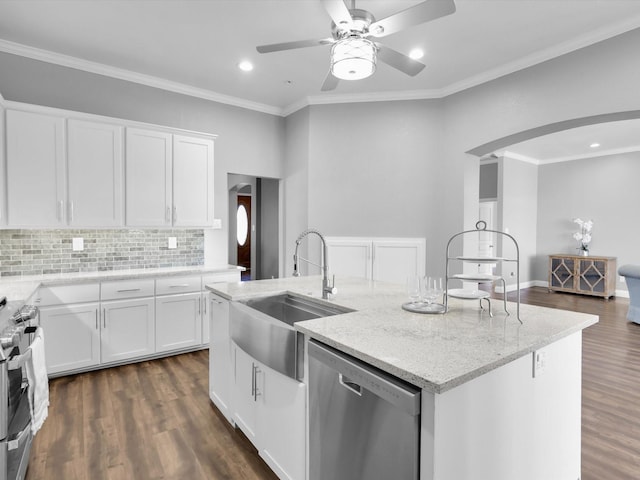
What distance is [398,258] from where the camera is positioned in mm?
4492

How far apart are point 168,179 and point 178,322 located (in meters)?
1.49

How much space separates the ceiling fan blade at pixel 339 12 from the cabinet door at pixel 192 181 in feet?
7.88

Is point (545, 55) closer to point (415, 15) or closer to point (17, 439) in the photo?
point (415, 15)

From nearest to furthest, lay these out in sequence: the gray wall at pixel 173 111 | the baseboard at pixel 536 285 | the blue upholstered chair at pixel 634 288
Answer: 1. the gray wall at pixel 173 111
2. the blue upholstered chair at pixel 634 288
3. the baseboard at pixel 536 285

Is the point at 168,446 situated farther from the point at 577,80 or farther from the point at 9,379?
the point at 577,80

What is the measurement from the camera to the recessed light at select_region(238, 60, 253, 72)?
366 cm

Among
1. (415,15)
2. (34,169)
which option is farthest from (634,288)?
(34,169)

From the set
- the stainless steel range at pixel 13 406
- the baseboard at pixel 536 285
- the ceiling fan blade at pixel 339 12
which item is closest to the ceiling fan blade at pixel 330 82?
the ceiling fan blade at pixel 339 12

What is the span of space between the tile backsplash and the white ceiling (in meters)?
1.67

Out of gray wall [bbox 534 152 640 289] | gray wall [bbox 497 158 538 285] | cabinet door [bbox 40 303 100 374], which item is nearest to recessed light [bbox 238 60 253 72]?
cabinet door [bbox 40 303 100 374]

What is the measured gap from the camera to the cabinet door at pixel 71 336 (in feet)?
10.0

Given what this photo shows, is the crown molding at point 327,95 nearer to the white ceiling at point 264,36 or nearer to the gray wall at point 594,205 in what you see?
the white ceiling at point 264,36

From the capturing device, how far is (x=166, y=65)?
3688 mm

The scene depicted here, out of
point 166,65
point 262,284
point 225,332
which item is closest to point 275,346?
point 225,332
